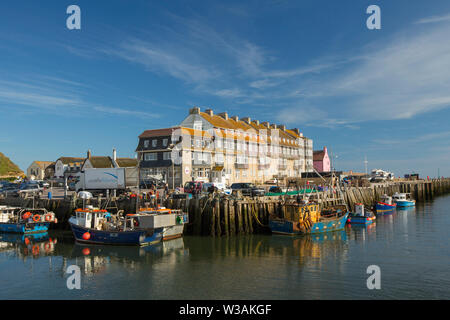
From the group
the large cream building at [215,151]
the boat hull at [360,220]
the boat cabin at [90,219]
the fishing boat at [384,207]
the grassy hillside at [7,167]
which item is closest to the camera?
the boat cabin at [90,219]

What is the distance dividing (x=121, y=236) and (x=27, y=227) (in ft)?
50.3

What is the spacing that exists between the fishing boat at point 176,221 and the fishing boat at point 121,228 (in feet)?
1.44

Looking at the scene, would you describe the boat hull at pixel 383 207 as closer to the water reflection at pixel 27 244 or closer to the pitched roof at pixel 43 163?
the water reflection at pixel 27 244

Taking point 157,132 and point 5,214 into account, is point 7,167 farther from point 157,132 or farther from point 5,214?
point 5,214

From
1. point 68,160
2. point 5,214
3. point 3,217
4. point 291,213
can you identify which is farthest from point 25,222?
point 68,160

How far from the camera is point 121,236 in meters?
29.9

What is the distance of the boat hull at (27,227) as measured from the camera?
125 feet

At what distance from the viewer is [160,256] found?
86.1 feet

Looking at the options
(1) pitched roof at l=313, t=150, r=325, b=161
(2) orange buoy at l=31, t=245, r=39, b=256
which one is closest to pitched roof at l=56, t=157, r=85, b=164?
(1) pitched roof at l=313, t=150, r=325, b=161

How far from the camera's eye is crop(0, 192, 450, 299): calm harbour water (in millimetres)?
17766

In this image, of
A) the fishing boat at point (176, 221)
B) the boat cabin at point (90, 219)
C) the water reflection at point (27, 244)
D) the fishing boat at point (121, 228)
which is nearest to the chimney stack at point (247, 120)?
the fishing boat at point (176, 221)

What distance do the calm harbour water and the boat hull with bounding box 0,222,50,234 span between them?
140 inches
